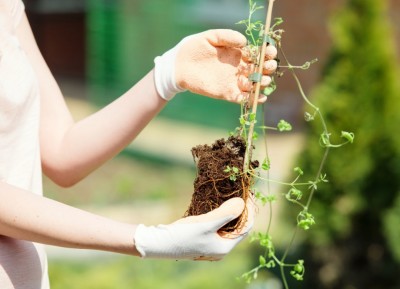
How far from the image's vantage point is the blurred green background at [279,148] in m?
4.84

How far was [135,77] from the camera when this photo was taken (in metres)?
7.77

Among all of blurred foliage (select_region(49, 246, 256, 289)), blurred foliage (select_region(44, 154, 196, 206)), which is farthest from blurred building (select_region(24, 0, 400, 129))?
blurred foliage (select_region(49, 246, 256, 289))

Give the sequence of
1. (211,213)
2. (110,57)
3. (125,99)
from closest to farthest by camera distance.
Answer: (211,213) → (125,99) → (110,57)

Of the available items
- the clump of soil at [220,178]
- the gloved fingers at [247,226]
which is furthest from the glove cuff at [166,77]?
the gloved fingers at [247,226]

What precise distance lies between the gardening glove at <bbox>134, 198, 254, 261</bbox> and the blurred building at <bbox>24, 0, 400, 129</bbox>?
512 cm

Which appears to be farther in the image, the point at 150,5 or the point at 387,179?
the point at 150,5

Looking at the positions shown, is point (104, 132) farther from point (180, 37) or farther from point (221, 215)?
point (180, 37)

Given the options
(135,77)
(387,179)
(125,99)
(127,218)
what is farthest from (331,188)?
(135,77)

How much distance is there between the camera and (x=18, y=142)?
6.62 feet

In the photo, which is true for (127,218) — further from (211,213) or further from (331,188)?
(211,213)

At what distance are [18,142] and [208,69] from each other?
44 centimetres

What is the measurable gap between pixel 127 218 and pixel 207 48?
4253mm

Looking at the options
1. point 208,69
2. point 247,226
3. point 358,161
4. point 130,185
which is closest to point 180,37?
point 130,185

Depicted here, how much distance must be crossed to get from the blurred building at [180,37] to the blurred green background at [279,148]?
0.4 inches
